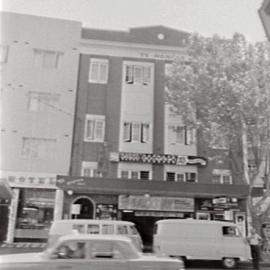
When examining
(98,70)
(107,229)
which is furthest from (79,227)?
(98,70)

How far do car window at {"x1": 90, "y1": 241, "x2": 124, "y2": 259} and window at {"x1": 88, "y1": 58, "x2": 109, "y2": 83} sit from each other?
5493 mm

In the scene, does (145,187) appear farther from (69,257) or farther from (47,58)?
(69,257)

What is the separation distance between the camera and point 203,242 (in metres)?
5.29

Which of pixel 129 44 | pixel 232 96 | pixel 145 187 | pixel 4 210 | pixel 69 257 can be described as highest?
pixel 129 44

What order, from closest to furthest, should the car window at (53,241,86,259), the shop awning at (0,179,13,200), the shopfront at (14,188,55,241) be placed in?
the car window at (53,241,86,259)
the shop awning at (0,179,13,200)
the shopfront at (14,188,55,241)

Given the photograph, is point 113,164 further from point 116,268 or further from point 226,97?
point 116,268

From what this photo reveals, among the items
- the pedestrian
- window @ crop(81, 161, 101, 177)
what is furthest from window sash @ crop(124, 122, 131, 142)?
the pedestrian

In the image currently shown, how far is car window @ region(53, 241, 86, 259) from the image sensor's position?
2551 mm

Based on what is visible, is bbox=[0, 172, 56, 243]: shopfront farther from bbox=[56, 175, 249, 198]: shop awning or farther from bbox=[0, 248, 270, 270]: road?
bbox=[0, 248, 270, 270]: road

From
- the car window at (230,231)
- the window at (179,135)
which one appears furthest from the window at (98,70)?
the car window at (230,231)

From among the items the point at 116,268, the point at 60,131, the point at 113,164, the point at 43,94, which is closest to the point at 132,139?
the point at 113,164

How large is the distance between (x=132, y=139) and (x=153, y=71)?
4.94 ft

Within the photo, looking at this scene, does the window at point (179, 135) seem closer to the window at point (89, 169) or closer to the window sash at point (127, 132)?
the window sash at point (127, 132)

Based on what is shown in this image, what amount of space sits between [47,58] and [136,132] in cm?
229
